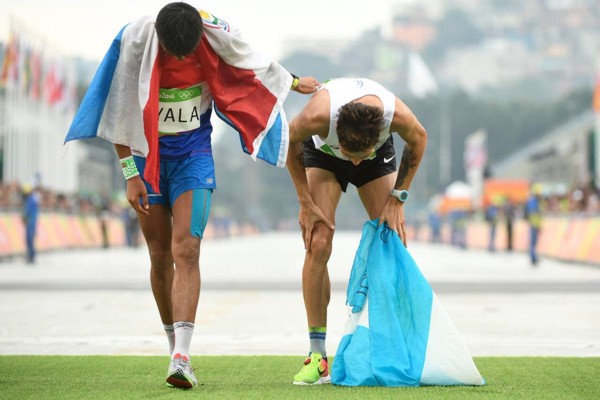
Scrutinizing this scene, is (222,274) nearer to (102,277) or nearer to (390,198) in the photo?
(102,277)

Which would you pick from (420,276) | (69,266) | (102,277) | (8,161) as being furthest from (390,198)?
(8,161)

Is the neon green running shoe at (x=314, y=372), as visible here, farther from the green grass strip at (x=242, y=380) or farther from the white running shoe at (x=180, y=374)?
the white running shoe at (x=180, y=374)

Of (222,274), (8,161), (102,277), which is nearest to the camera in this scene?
(102,277)

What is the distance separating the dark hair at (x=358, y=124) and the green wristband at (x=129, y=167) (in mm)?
1152

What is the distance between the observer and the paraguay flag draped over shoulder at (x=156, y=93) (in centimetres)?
665

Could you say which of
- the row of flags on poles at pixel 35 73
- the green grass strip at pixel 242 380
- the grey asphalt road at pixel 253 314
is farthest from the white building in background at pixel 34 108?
the green grass strip at pixel 242 380

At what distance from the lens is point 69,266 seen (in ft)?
82.6

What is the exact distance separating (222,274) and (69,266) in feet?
15.3

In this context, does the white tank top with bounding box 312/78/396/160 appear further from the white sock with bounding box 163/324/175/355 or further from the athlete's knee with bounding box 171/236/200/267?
the white sock with bounding box 163/324/175/355

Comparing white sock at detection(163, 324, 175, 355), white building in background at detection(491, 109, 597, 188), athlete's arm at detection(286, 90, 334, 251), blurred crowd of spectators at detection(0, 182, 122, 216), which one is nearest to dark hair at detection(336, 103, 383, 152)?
athlete's arm at detection(286, 90, 334, 251)

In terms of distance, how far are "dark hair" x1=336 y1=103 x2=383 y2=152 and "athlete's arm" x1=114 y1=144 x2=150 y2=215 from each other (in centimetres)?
111

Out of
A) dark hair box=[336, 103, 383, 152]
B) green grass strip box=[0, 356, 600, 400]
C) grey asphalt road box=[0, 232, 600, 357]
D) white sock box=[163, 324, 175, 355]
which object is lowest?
grey asphalt road box=[0, 232, 600, 357]

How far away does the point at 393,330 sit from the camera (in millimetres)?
6828

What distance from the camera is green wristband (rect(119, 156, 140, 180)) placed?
6820 millimetres
